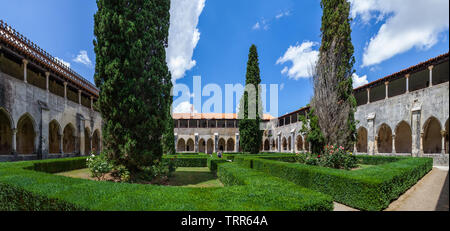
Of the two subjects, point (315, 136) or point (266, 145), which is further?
point (266, 145)

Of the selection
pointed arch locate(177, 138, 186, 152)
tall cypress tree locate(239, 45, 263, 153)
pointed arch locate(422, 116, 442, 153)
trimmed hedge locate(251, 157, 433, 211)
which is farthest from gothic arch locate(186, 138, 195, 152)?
pointed arch locate(422, 116, 442, 153)

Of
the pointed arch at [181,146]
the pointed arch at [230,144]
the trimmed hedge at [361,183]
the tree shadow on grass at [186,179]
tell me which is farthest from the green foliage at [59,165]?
the pointed arch at [230,144]

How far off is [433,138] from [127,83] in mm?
26546

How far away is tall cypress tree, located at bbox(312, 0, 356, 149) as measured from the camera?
11.9 m

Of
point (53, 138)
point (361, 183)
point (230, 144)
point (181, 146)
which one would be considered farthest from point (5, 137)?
point (230, 144)

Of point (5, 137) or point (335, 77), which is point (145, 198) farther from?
point (5, 137)

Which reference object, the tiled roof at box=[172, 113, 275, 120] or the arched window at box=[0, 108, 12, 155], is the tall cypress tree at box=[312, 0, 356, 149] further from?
the tiled roof at box=[172, 113, 275, 120]

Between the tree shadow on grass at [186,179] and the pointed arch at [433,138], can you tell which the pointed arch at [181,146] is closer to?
the tree shadow on grass at [186,179]

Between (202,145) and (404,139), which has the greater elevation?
(404,139)

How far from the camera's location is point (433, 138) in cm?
1884

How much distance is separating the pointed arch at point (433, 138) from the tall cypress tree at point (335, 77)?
11330 mm

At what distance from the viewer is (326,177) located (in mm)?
6973

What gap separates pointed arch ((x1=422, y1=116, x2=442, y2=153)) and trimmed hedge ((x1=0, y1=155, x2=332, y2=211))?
23282 millimetres
